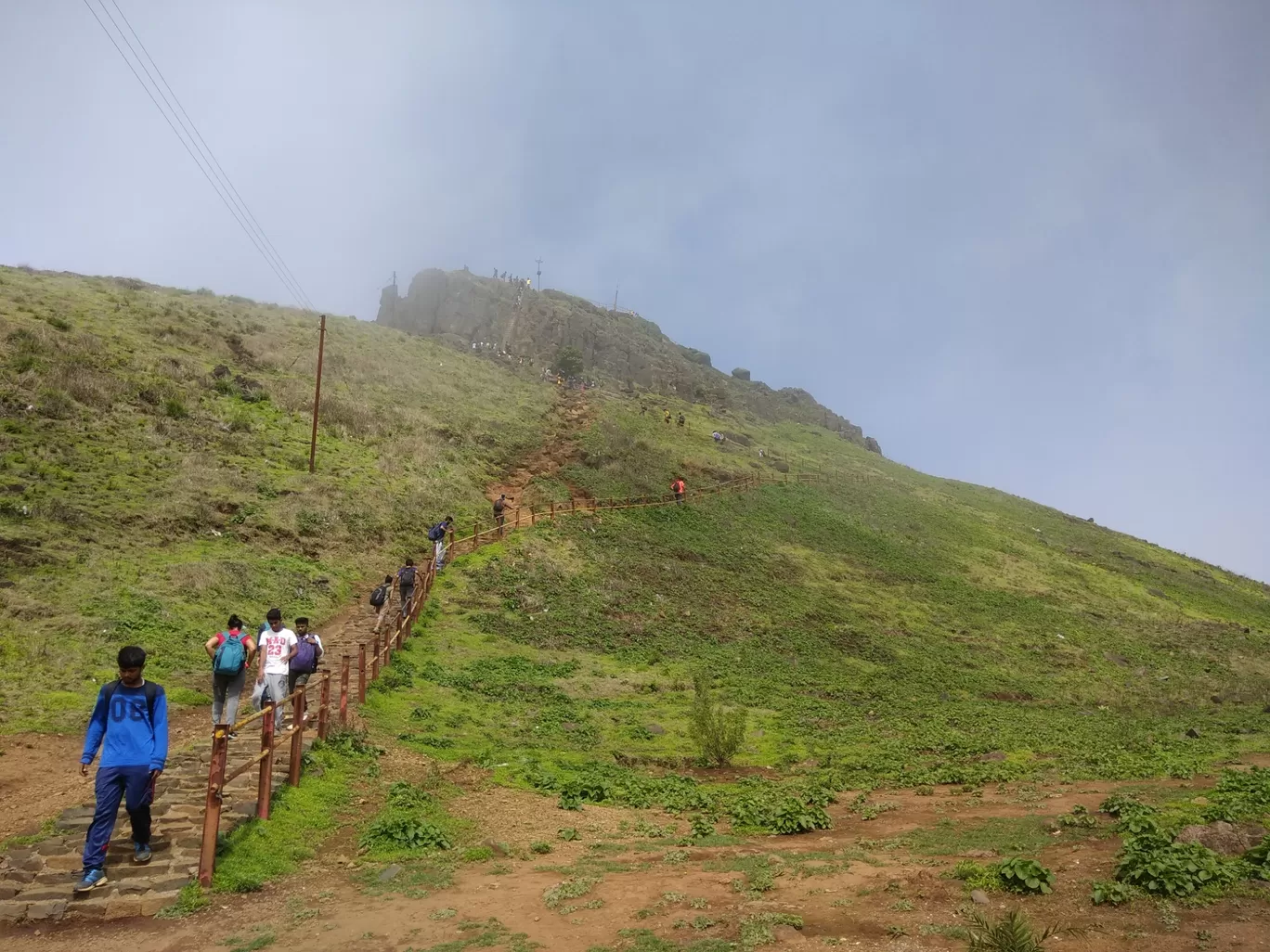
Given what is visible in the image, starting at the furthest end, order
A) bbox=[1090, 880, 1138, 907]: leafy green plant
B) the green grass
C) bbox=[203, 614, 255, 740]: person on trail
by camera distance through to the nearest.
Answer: bbox=[203, 614, 255, 740]: person on trail
the green grass
bbox=[1090, 880, 1138, 907]: leafy green plant

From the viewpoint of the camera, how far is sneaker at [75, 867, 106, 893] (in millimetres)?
7809

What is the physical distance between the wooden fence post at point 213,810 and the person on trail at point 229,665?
3487 millimetres

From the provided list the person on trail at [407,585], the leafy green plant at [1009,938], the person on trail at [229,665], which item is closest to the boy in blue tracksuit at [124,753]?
the person on trail at [229,665]

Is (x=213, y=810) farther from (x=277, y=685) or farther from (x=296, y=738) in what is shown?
(x=277, y=685)

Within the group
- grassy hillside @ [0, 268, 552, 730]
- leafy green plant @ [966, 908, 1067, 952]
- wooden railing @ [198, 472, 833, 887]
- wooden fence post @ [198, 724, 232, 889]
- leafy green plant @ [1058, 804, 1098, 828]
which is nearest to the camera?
leafy green plant @ [966, 908, 1067, 952]

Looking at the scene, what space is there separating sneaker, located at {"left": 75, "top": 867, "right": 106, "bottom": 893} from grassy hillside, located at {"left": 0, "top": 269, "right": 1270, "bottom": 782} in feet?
20.6

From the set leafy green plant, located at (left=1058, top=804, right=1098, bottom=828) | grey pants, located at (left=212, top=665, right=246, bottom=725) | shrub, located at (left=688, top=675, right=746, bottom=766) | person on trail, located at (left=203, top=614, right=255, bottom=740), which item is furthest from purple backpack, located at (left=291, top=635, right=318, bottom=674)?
leafy green plant, located at (left=1058, top=804, right=1098, bottom=828)

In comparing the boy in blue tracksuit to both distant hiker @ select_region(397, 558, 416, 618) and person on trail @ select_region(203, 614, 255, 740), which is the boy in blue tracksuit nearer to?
person on trail @ select_region(203, 614, 255, 740)

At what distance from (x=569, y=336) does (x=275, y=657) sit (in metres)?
84.6

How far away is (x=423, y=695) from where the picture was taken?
17250 millimetres

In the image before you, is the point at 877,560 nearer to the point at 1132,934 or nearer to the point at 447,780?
the point at 447,780

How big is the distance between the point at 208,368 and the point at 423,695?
87.0 ft

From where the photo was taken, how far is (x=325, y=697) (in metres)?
12.8

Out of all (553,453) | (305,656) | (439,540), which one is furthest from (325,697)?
(553,453)
